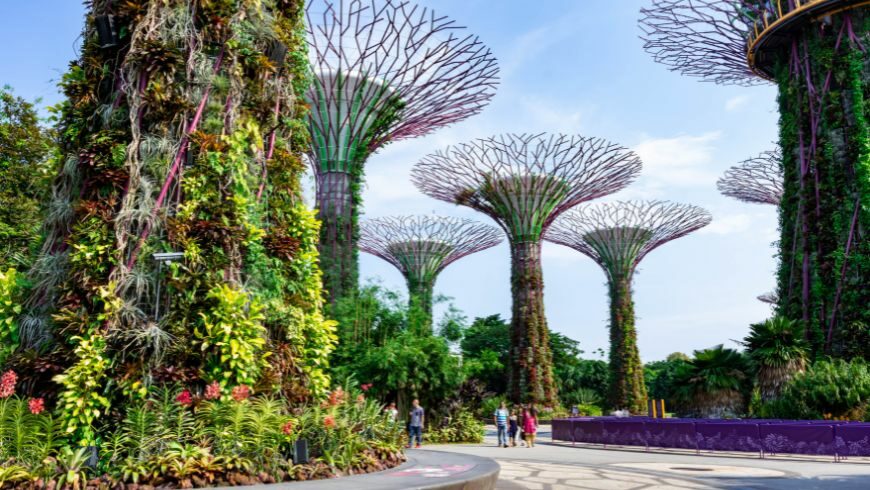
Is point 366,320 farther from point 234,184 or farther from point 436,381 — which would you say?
point 234,184

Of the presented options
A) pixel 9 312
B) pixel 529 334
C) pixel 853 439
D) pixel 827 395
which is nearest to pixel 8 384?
pixel 9 312

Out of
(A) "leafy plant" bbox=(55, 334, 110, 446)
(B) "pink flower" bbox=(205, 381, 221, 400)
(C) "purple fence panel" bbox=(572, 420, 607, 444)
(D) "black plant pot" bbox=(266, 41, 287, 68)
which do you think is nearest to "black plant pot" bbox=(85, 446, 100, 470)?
(A) "leafy plant" bbox=(55, 334, 110, 446)

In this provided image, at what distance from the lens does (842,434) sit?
14.4 meters

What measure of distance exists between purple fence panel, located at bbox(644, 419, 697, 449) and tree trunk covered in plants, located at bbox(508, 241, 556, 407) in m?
13.7

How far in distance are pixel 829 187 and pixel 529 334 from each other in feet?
46.2


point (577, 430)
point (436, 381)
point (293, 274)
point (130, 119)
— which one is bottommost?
point (577, 430)

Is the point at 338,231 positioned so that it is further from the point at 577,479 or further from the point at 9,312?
the point at 9,312

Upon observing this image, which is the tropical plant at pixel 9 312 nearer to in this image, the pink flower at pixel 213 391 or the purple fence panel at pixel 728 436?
the pink flower at pixel 213 391

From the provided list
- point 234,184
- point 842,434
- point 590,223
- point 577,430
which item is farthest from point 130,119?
point 590,223

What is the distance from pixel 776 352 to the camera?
2073cm

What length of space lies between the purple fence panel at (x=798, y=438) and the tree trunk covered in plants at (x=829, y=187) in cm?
774

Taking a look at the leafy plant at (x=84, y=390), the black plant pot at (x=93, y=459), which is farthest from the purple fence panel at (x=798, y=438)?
the black plant pot at (x=93, y=459)

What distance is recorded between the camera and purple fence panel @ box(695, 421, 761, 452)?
1591cm

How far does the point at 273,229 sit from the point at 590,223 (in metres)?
36.7
